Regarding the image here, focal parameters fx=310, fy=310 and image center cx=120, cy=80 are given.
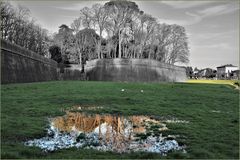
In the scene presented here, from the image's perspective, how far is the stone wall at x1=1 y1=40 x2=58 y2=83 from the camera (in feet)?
70.2

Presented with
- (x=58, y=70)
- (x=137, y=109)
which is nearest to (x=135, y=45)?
(x=58, y=70)

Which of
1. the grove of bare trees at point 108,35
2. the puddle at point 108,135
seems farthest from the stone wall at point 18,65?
the puddle at point 108,135

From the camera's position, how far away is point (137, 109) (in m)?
11.4

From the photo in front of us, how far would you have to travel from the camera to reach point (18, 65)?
2475 centimetres

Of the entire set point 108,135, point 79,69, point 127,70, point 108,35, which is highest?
point 108,35

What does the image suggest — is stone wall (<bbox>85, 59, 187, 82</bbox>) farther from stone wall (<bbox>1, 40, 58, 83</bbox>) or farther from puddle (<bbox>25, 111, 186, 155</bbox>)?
puddle (<bbox>25, 111, 186, 155</bbox>)

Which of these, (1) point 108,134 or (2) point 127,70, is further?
(2) point 127,70

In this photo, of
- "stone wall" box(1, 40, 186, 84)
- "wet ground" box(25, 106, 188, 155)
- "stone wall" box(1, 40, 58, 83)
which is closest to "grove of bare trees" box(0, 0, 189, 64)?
"stone wall" box(1, 40, 186, 84)

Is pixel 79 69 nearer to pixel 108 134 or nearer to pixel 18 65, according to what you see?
pixel 18 65

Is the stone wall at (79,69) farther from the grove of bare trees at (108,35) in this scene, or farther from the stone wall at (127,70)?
the grove of bare trees at (108,35)

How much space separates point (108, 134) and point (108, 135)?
4.0 inches

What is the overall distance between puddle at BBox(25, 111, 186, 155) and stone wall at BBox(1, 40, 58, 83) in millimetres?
13447

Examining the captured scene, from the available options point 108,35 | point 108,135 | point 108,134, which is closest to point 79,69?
point 108,35

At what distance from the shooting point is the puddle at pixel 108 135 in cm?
620
